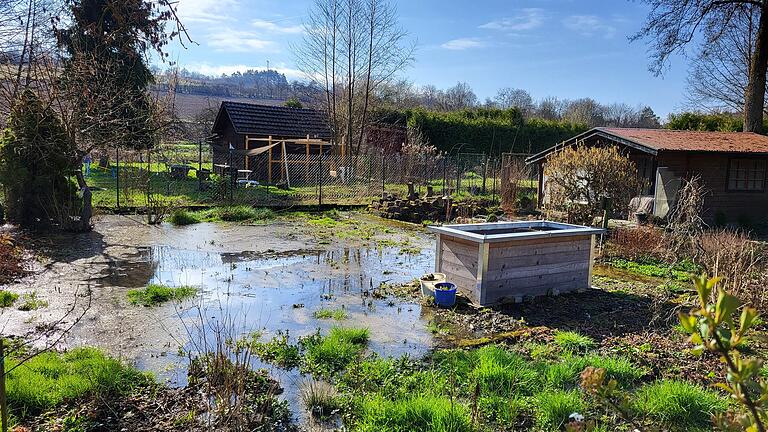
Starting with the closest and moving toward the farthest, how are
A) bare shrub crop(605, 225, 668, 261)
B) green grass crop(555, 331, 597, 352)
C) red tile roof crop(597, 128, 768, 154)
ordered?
1. green grass crop(555, 331, 597, 352)
2. bare shrub crop(605, 225, 668, 261)
3. red tile roof crop(597, 128, 768, 154)

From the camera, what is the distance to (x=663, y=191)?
15258mm

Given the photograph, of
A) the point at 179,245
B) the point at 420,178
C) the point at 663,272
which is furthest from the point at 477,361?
the point at 420,178

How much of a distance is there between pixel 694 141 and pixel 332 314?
48.5 feet

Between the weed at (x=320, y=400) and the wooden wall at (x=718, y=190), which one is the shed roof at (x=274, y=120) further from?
the weed at (x=320, y=400)

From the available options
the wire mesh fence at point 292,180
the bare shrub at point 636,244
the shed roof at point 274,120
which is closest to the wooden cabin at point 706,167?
the bare shrub at point 636,244

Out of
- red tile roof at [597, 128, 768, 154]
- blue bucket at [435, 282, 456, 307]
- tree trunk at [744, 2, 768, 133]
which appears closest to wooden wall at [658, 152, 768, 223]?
red tile roof at [597, 128, 768, 154]

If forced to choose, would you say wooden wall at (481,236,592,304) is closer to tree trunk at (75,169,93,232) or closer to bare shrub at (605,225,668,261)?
bare shrub at (605,225,668,261)

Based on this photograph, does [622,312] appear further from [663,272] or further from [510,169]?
[510,169]

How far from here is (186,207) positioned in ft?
53.6

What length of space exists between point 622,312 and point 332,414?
4.85 meters

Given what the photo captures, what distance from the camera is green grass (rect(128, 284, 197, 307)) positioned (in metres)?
7.45

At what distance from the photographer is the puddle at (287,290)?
240 inches

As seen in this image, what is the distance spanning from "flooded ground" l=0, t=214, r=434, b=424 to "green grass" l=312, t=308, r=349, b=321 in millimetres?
97

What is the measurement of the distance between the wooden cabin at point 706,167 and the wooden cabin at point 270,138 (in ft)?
40.2
